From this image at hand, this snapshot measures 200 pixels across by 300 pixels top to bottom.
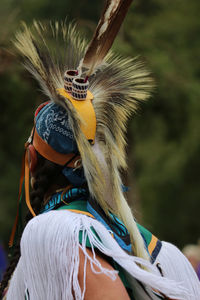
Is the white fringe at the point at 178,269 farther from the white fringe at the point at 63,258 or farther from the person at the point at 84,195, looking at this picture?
the white fringe at the point at 63,258

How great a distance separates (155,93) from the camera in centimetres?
641

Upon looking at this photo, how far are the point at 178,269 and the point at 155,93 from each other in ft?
14.2

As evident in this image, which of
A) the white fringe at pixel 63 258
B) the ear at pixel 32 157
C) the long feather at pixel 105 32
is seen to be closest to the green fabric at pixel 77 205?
the white fringe at pixel 63 258

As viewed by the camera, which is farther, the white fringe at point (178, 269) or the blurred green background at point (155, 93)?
the blurred green background at point (155, 93)

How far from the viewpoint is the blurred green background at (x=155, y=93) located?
6.61 metres

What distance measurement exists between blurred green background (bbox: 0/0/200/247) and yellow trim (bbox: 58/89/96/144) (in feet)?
11.4

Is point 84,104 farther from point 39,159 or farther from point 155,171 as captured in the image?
point 155,171

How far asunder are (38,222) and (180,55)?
18.9 feet

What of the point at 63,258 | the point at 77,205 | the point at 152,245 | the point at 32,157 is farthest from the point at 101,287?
the point at 32,157

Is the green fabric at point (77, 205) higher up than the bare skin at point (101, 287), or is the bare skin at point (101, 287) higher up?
the green fabric at point (77, 205)

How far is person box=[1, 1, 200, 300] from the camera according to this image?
1823 millimetres

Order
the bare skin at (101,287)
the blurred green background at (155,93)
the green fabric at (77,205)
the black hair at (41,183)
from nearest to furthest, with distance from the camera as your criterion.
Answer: the bare skin at (101,287)
the green fabric at (77,205)
the black hair at (41,183)
the blurred green background at (155,93)

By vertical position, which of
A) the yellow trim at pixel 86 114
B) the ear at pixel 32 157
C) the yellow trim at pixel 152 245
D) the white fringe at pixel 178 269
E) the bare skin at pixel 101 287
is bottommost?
the white fringe at pixel 178 269

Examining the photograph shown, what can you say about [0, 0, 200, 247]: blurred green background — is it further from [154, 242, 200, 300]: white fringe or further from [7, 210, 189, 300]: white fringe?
[7, 210, 189, 300]: white fringe
